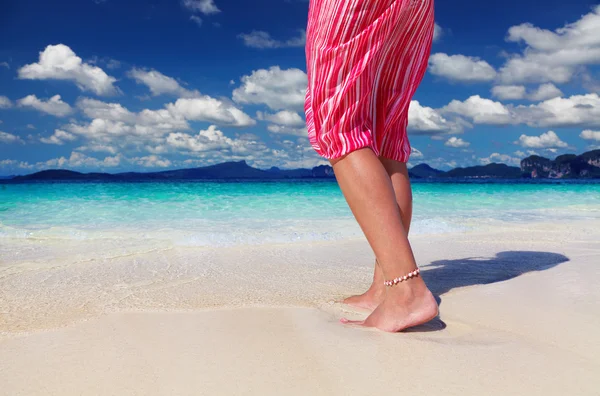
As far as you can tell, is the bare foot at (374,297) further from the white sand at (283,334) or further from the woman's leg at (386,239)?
the woman's leg at (386,239)

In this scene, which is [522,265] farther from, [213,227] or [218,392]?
[213,227]

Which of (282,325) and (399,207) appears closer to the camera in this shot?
(282,325)

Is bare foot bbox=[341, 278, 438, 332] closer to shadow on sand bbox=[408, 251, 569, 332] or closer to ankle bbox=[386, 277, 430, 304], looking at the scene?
ankle bbox=[386, 277, 430, 304]

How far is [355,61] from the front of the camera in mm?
1523

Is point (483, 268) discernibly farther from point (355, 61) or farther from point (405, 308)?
point (355, 61)

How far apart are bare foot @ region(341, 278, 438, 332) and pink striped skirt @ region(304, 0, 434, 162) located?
0.46 meters

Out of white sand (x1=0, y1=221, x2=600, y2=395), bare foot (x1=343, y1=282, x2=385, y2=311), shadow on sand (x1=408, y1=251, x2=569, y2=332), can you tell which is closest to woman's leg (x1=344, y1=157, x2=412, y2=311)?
bare foot (x1=343, y1=282, x2=385, y2=311)

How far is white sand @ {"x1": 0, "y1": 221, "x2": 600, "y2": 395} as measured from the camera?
1.07m

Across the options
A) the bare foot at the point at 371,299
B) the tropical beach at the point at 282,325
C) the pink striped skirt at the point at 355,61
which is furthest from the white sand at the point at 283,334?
the pink striped skirt at the point at 355,61

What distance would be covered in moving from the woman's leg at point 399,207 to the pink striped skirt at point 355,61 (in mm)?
269

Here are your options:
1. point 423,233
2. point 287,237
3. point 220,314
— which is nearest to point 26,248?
point 287,237

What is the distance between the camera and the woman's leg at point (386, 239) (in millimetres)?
1469

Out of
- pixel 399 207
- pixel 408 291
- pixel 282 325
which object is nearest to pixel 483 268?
pixel 399 207

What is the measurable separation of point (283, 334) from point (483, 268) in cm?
158
